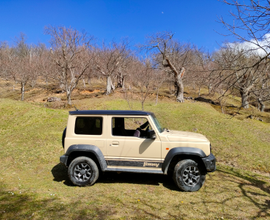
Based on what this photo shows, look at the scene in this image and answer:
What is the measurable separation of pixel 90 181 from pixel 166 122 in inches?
410

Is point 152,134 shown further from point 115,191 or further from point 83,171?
point 83,171

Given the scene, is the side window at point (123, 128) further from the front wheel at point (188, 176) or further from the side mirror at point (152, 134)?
the front wheel at point (188, 176)

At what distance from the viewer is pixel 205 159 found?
4684mm

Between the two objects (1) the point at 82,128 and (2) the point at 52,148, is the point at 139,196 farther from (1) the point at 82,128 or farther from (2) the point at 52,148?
(2) the point at 52,148

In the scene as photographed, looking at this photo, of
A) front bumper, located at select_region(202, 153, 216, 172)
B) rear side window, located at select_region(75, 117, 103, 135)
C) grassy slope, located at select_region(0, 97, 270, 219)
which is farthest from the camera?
rear side window, located at select_region(75, 117, 103, 135)

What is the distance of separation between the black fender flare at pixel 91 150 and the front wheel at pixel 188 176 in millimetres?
1911

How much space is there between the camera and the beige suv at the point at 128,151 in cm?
480

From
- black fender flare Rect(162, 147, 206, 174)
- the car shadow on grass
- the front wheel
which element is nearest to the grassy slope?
the car shadow on grass

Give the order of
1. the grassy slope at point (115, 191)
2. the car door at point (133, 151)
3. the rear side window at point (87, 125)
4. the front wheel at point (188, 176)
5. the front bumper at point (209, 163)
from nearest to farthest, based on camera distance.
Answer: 1. the grassy slope at point (115, 191)
2. the front bumper at point (209, 163)
3. the front wheel at point (188, 176)
4. the car door at point (133, 151)
5. the rear side window at point (87, 125)

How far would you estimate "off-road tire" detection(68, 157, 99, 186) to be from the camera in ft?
16.4

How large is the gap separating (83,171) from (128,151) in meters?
1.36

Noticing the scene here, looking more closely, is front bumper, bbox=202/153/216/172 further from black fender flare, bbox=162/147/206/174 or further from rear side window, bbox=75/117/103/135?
rear side window, bbox=75/117/103/135

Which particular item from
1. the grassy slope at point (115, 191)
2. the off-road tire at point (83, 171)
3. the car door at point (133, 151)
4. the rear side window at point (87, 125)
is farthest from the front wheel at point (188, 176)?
the rear side window at point (87, 125)

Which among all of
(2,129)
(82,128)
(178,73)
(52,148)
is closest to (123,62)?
(178,73)
